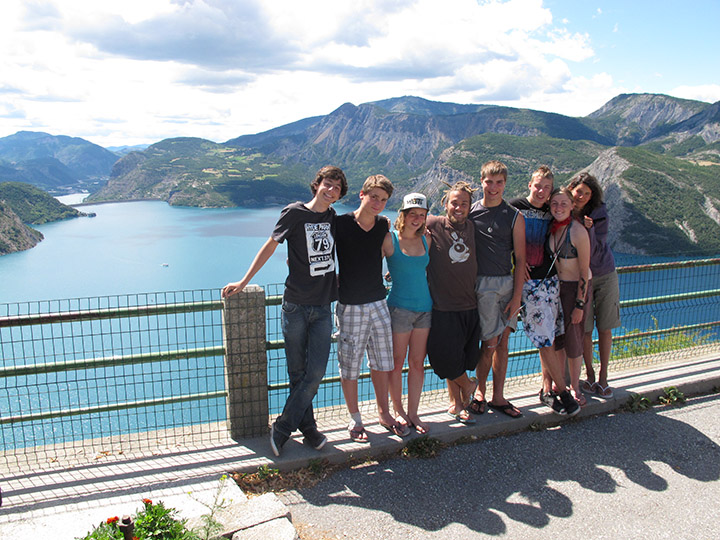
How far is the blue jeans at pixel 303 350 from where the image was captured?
3.71m

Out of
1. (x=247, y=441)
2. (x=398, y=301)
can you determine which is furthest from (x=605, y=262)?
(x=247, y=441)

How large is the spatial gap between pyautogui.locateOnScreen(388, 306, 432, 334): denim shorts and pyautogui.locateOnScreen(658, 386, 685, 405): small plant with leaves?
261cm

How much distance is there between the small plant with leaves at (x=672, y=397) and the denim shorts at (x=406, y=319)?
8.58 feet

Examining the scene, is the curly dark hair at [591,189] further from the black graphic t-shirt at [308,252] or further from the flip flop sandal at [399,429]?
the flip flop sandal at [399,429]

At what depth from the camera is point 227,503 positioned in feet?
10.5

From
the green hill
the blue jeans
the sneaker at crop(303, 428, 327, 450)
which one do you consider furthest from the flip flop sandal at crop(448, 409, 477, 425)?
the green hill

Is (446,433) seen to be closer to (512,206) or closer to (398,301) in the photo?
(398,301)

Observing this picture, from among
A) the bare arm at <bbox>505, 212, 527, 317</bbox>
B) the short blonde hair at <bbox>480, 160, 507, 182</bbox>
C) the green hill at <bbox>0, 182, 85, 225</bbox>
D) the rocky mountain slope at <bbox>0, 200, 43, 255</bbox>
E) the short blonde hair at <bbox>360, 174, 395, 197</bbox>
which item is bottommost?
the rocky mountain slope at <bbox>0, 200, 43, 255</bbox>

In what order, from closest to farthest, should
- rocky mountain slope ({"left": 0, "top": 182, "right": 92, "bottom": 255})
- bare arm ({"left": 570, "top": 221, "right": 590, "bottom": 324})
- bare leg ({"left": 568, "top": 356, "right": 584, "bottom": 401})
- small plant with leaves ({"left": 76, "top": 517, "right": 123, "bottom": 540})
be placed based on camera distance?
small plant with leaves ({"left": 76, "top": 517, "right": 123, "bottom": 540}), bare arm ({"left": 570, "top": 221, "right": 590, "bottom": 324}), bare leg ({"left": 568, "top": 356, "right": 584, "bottom": 401}), rocky mountain slope ({"left": 0, "top": 182, "right": 92, "bottom": 255})

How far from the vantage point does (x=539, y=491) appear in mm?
3537

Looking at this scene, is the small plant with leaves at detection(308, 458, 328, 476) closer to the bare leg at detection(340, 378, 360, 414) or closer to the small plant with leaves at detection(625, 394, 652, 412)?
the bare leg at detection(340, 378, 360, 414)

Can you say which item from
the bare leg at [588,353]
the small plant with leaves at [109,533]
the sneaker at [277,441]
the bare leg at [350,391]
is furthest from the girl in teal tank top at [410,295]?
the small plant with leaves at [109,533]

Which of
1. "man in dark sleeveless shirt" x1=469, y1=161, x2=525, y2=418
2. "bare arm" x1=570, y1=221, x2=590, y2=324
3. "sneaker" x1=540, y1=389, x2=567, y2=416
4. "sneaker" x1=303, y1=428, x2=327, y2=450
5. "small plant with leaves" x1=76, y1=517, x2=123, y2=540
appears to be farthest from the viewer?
"sneaker" x1=540, y1=389, x2=567, y2=416

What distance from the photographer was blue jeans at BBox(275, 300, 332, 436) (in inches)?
146
